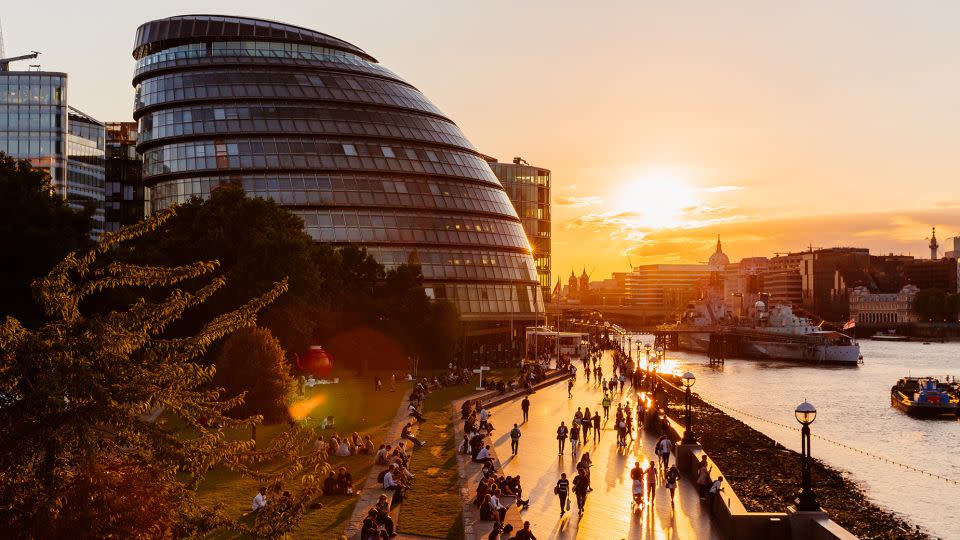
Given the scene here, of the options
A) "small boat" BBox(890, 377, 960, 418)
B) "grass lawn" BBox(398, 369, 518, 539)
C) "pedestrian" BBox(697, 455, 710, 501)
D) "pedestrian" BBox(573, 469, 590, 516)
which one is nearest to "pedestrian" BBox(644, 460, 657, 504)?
"pedestrian" BBox(697, 455, 710, 501)

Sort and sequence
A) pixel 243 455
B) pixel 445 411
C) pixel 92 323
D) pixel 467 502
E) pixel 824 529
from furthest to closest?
1. pixel 445 411
2. pixel 467 502
3. pixel 824 529
4. pixel 243 455
5. pixel 92 323

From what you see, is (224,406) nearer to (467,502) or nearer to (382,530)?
(382,530)

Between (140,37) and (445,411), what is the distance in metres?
76.5

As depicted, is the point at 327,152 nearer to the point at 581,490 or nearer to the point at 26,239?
the point at 26,239

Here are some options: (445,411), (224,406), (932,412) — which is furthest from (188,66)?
(224,406)

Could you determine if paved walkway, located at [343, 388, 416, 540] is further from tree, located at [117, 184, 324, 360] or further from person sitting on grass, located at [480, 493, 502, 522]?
tree, located at [117, 184, 324, 360]

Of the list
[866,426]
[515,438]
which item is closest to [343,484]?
[515,438]

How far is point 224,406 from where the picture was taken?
15.4 metres

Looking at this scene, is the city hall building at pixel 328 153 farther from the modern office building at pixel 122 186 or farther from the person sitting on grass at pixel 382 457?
the person sitting on grass at pixel 382 457

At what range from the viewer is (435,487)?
36938 mm

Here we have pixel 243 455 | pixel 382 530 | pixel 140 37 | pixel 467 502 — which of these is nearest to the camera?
pixel 243 455

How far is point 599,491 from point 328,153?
69634mm

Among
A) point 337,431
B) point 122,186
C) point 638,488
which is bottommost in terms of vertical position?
point 638,488

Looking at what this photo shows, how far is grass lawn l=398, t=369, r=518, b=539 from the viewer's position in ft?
99.5
